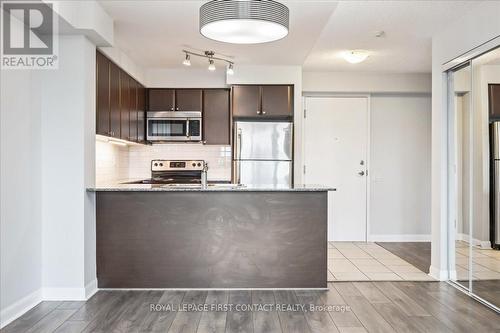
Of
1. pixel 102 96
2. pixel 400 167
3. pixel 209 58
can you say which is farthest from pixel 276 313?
pixel 400 167

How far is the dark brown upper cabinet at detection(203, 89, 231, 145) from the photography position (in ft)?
19.5

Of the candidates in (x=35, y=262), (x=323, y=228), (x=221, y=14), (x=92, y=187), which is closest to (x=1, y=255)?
(x=35, y=262)

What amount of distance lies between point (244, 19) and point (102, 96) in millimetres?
2044

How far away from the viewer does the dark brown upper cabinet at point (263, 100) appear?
5766mm

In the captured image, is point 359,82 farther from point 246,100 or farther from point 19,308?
point 19,308

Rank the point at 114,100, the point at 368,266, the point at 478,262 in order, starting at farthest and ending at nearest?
1. the point at 368,266
2. the point at 114,100
3. the point at 478,262

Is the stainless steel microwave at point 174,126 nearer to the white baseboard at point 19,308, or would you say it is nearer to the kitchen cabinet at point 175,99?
the kitchen cabinet at point 175,99

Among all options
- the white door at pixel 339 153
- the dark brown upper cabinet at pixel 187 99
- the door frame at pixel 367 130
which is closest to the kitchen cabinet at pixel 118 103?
the dark brown upper cabinet at pixel 187 99

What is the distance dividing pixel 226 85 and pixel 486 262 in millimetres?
3816

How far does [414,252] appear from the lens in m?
5.64

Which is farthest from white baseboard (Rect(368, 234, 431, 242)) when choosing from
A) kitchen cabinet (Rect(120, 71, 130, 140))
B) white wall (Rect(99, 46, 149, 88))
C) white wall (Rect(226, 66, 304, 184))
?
white wall (Rect(99, 46, 149, 88))

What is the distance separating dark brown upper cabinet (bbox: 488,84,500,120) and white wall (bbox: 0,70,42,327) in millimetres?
3697

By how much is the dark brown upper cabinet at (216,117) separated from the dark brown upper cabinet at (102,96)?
1809 mm

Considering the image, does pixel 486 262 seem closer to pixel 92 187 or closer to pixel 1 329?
pixel 92 187
